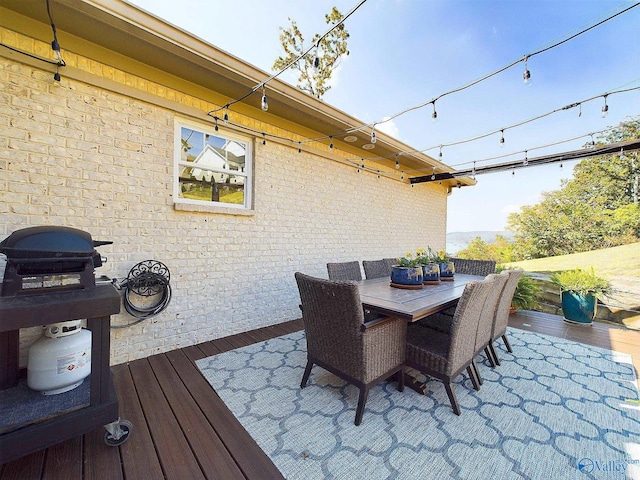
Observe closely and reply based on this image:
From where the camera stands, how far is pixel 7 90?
6.75 feet

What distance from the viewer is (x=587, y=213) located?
10.1 metres

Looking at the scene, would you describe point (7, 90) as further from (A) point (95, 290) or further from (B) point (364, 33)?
(B) point (364, 33)

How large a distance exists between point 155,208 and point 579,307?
5956 millimetres

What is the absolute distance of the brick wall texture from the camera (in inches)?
84.4

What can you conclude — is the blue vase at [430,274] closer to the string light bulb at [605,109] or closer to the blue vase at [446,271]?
the blue vase at [446,271]

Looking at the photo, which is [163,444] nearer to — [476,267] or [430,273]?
[430,273]

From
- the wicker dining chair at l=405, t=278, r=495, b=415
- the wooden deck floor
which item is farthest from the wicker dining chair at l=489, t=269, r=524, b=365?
the wooden deck floor

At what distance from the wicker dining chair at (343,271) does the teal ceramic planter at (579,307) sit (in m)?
3.50

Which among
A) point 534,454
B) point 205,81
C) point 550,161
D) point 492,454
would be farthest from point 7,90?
point 550,161

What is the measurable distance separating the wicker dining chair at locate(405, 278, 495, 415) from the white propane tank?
2260 millimetres

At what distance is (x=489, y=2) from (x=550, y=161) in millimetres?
2767

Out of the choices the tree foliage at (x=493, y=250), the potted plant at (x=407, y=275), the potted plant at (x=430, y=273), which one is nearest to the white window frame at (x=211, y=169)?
the potted plant at (x=407, y=275)

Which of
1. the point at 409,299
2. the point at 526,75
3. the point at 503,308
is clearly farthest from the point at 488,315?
the point at 526,75

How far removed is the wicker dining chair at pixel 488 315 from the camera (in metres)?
2.18
